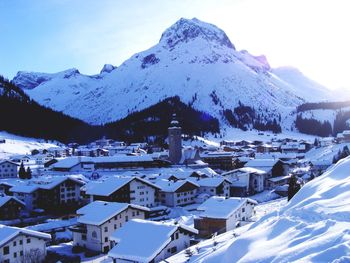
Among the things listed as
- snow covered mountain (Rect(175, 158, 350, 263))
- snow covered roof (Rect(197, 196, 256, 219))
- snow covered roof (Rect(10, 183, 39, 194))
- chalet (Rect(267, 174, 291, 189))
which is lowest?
chalet (Rect(267, 174, 291, 189))

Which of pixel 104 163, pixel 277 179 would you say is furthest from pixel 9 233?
pixel 104 163

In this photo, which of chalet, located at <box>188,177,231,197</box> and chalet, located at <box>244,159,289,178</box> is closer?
chalet, located at <box>188,177,231,197</box>

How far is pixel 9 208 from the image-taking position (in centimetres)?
4678

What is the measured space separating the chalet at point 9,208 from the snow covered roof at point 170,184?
17.5m

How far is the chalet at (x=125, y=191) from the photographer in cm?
4838

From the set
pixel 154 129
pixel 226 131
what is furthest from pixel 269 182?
pixel 226 131

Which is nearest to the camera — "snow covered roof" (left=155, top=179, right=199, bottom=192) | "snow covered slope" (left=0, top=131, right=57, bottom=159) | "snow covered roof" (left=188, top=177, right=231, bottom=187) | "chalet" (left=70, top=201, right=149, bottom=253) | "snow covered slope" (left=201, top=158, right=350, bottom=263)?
"snow covered slope" (left=201, top=158, right=350, bottom=263)

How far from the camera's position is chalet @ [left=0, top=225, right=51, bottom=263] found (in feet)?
97.9

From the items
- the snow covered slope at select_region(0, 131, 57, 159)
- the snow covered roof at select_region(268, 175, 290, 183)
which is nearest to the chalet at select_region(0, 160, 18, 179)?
the snow covered slope at select_region(0, 131, 57, 159)

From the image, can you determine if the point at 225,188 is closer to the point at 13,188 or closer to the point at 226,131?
the point at 13,188

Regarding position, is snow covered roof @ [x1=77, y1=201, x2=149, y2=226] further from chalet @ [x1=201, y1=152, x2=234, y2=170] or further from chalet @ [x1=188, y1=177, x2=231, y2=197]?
chalet @ [x1=201, y1=152, x2=234, y2=170]

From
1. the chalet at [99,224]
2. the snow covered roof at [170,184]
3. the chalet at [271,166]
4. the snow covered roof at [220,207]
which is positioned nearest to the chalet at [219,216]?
the snow covered roof at [220,207]

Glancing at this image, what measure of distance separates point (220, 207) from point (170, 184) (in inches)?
671

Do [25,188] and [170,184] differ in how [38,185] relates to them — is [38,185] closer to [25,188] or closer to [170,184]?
[25,188]
